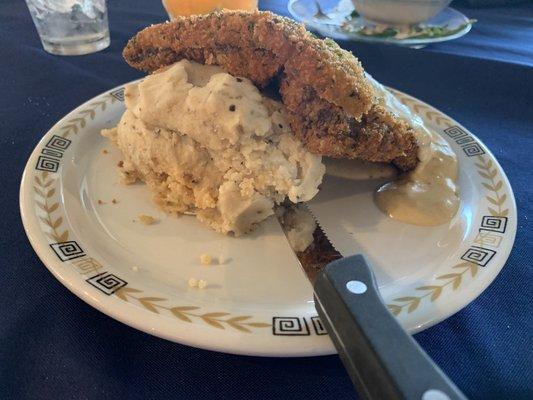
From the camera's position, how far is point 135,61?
53.2 inches

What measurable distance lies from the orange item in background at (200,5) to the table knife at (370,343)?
1722 mm

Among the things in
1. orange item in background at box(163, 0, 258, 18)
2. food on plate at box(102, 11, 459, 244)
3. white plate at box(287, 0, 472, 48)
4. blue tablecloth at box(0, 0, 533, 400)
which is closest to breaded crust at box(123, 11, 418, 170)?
food on plate at box(102, 11, 459, 244)

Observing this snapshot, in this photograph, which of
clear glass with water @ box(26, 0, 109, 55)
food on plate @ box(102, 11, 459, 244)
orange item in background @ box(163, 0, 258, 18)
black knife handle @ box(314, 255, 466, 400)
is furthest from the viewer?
orange item in background @ box(163, 0, 258, 18)

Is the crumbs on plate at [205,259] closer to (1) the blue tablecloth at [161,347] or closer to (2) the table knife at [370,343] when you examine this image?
(1) the blue tablecloth at [161,347]

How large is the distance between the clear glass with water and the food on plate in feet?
3.22

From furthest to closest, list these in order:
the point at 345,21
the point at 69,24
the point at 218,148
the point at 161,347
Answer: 1. the point at 345,21
2. the point at 69,24
3. the point at 218,148
4. the point at 161,347

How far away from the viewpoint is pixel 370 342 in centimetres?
70

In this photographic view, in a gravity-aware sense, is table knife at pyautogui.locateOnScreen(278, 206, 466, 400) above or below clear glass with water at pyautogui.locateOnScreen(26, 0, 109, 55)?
above

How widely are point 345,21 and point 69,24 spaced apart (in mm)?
1330

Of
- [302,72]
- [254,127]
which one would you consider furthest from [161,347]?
[302,72]

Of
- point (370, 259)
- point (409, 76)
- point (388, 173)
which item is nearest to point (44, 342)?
point (370, 259)

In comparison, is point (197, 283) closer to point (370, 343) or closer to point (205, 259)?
point (205, 259)

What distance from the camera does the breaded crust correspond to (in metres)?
1.12

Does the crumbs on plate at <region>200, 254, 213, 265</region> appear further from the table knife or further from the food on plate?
the table knife
